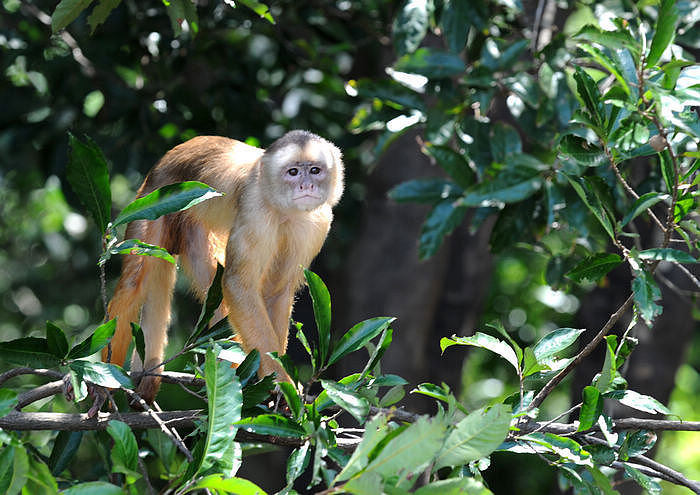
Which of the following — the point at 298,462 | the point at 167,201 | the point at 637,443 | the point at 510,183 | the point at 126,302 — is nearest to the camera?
the point at 298,462

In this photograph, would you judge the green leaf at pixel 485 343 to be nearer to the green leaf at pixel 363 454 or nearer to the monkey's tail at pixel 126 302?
the green leaf at pixel 363 454

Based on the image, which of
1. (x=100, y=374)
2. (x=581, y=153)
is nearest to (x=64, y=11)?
(x=100, y=374)

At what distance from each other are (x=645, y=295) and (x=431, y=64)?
1807 millimetres

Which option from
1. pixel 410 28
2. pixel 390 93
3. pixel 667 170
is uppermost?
pixel 410 28

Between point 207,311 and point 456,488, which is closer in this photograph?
point 456,488

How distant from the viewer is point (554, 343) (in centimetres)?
241

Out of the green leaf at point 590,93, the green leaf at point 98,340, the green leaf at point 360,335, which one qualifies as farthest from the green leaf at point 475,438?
the green leaf at point 590,93

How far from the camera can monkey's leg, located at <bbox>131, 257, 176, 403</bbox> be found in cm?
360

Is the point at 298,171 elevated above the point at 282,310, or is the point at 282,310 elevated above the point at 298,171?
the point at 298,171

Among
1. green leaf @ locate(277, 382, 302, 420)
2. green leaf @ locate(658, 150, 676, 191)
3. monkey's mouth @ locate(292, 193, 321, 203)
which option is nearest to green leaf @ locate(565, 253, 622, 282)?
green leaf @ locate(658, 150, 676, 191)

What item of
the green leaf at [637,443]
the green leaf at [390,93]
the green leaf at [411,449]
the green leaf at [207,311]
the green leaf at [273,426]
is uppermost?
the green leaf at [390,93]

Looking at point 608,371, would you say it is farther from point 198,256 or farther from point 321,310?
point 198,256

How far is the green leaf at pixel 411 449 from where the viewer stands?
1646 millimetres

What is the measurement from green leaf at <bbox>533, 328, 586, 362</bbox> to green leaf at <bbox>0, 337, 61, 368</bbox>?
1293 mm
